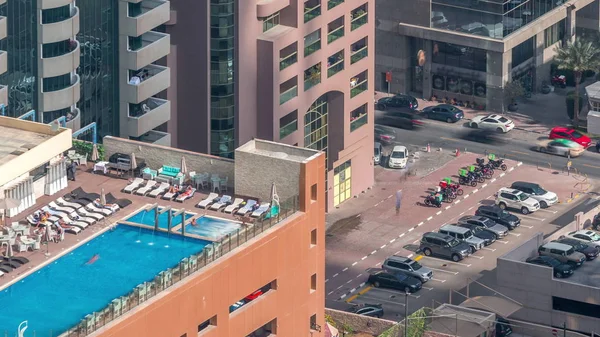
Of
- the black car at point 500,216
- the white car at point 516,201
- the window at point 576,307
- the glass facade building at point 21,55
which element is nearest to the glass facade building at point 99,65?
the glass facade building at point 21,55

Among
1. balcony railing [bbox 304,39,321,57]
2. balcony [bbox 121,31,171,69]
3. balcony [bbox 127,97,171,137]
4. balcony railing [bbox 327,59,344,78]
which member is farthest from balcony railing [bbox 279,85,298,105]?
balcony [bbox 121,31,171,69]

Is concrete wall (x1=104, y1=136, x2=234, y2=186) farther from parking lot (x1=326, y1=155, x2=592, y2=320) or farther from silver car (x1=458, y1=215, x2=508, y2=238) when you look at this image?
silver car (x1=458, y1=215, x2=508, y2=238)

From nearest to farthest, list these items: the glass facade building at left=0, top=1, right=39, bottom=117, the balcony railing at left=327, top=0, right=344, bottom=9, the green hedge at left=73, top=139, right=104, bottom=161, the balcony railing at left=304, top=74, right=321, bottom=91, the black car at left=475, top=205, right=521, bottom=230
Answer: the green hedge at left=73, top=139, right=104, bottom=161 < the glass facade building at left=0, top=1, right=39, bottom=117 < the balcony railing at left=304, top=74, right=321, bottom=91 < the balcony railing at left=327, top=0, right=344, bottom=9 < the black car at left=475, top=205, right=521, bottom=230

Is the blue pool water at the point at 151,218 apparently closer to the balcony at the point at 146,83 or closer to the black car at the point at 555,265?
the balcony at the point at 146,83

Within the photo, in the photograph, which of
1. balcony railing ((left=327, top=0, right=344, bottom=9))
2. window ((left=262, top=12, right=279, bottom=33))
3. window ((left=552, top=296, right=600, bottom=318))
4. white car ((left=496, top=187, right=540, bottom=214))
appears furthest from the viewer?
white car ((left=496, top=187, right=540, bottom=214))

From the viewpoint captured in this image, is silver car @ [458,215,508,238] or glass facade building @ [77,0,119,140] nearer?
glass facade building @ [77,0,119,140]

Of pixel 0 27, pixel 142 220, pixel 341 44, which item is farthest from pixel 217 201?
pixel 341 44
